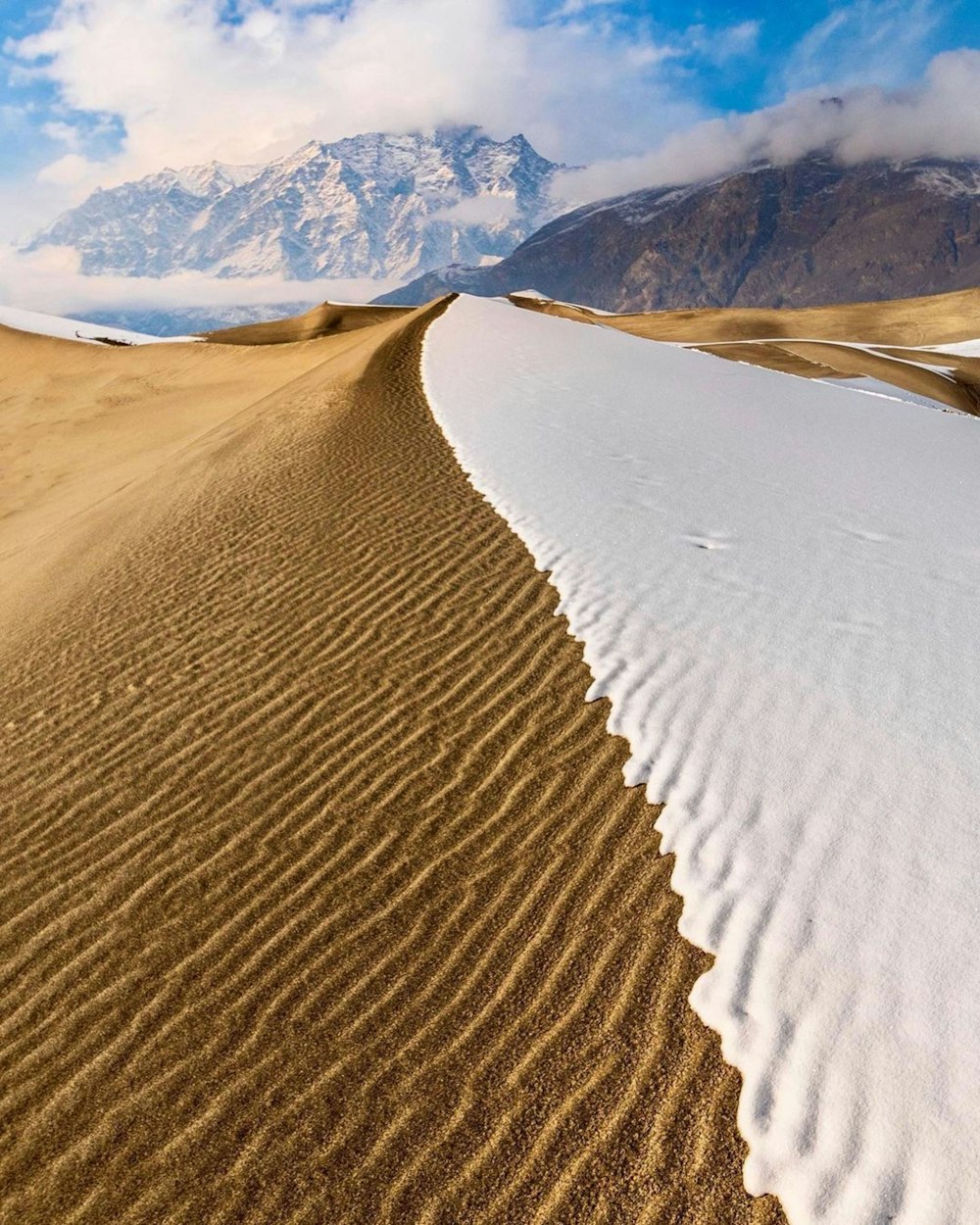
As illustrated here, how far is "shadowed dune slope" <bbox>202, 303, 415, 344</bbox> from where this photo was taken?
118 feet

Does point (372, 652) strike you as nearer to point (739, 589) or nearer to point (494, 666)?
point (494, 666)

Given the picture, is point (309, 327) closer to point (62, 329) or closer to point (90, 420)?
point (62, 329)

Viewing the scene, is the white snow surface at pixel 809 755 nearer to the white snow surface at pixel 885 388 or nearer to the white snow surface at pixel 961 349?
the white snow surface at pixel 885 388

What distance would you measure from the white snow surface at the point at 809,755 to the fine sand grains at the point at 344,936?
21cm

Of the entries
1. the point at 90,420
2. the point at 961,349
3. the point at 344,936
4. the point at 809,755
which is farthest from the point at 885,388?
the point at 344,936

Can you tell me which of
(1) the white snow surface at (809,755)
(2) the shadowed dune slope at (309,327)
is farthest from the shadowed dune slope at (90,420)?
(1) the white snow surface at (809,755)

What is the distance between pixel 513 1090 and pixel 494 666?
295cm

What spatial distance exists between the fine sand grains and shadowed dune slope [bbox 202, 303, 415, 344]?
3116 cm

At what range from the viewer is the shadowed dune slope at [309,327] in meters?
36.0

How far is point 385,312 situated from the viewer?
148 ft

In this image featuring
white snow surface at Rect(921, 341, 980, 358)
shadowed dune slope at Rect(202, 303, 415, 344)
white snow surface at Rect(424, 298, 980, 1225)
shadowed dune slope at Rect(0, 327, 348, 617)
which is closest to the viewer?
white snow surface at Rect(424, 298, 980, 1225)

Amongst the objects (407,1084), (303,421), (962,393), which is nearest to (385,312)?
(962,393)

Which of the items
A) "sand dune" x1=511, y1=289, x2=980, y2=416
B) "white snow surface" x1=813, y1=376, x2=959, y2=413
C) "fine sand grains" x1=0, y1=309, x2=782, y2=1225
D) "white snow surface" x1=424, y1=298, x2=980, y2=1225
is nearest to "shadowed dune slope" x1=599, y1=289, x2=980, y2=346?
"sand dune" x1=511, y1=289, x2=980, y2=416

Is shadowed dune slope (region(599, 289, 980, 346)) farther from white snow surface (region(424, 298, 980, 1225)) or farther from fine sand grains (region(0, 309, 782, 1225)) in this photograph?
fine sand grains (region(0, 309, 782, 1225))
